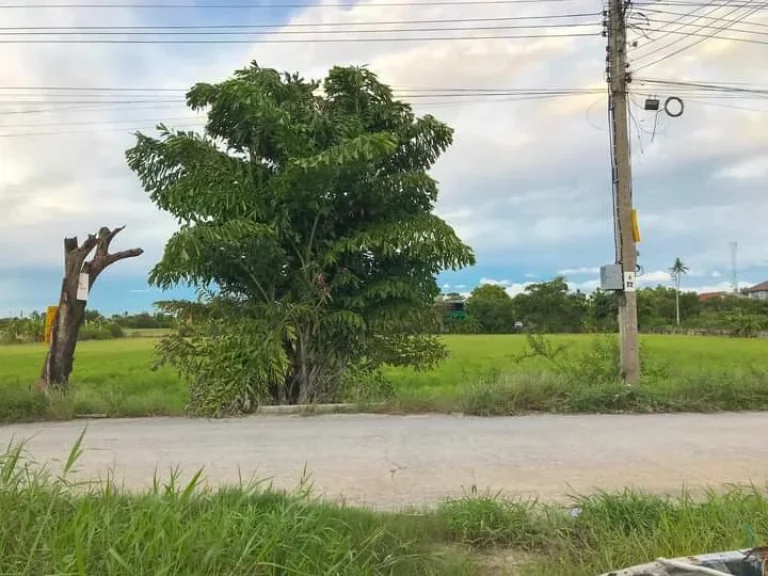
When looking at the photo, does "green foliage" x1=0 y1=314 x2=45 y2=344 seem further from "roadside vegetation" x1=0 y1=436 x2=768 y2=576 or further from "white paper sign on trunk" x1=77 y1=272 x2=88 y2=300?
"roadside vegetation" x1=0 y1=436 x2=768 y2=576

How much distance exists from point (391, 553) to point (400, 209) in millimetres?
7429

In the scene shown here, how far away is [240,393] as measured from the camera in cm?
912

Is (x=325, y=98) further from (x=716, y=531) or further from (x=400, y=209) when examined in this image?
(x=716, y=531)

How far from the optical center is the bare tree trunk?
9.97m

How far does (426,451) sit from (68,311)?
21.2 ft

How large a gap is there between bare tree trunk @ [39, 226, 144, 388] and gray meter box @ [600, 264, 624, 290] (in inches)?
312

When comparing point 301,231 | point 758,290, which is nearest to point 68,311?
point 301,231

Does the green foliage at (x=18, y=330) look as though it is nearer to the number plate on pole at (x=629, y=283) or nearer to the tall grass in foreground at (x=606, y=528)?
the number plate on pole at (x=629, y=283)

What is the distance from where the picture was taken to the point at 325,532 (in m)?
3.30

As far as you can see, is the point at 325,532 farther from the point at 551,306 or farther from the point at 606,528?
the point at 551,306

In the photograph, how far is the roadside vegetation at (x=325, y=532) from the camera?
271 cm

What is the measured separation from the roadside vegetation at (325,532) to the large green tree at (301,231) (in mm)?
5481

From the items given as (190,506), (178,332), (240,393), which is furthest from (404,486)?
(178,332)

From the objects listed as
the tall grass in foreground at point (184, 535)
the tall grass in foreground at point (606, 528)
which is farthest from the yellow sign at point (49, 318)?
the tall grass in foreground at point (606, 528)
